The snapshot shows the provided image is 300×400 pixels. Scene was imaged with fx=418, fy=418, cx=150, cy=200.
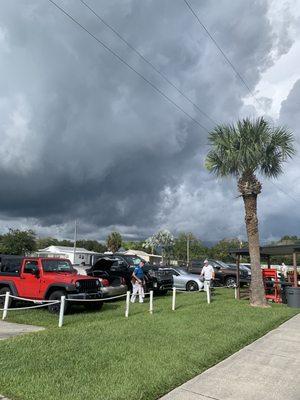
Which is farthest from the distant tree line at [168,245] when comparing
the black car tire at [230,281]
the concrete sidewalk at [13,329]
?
the concrete sidewalk at [13,329]

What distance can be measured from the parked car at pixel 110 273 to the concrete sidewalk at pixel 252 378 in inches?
315

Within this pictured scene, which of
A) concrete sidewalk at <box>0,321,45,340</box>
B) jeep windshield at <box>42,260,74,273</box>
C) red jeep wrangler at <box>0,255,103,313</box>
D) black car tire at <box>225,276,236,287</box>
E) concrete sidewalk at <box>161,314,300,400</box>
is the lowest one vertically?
concrete sidewalk at <box>161,314,300,400</box>

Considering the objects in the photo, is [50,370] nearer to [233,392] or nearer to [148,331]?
[233,392]

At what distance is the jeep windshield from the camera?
13.8 metres

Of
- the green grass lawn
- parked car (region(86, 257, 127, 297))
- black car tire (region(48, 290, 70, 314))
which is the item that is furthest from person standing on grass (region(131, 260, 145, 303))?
black car tire (region(48, 290, 70, 314))

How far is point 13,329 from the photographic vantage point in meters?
10.0

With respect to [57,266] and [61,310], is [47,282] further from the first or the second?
[61,310]

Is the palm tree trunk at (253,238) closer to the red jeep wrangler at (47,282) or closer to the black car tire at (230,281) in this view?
the red jeep wrangler at (47,282)

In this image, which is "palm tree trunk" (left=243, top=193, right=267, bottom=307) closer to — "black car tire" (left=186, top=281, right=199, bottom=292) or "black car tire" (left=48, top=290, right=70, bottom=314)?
"black car tire" (left=186, top=281, right=199, bottom=292)

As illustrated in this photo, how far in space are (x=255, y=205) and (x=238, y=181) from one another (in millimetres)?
1276

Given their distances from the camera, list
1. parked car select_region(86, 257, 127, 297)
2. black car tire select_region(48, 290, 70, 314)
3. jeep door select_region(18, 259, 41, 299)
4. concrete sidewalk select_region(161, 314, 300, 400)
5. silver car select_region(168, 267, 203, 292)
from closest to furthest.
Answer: concrete sidewalk select_region(161, 314, 300, 400), black car tire select_region(48, 290, 70, 314), jeep door select_region(18, 259, 41, 299), parked car select_region(86, 257, 127, 297), silver car select_region(168, 267, 203, 292)

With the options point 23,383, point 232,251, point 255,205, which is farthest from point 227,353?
point 232,251

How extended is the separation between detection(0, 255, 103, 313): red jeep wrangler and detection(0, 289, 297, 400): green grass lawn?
0.67m

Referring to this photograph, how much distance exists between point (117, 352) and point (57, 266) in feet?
Result: 23.4
